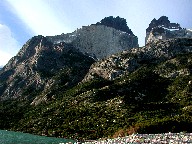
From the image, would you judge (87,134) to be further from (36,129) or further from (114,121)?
(36,129)

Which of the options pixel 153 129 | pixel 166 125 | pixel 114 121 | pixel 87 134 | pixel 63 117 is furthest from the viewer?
pixel 63 117

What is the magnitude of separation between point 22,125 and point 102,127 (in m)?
57.1

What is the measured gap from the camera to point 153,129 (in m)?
113

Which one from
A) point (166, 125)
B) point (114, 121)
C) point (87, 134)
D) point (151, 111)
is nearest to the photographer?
point (166, 125)

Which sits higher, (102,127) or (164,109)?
(164,109)

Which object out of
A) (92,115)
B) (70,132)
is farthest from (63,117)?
(70,132)

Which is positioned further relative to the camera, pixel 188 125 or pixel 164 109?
pixel 164 109

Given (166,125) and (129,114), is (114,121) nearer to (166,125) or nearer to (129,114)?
(129,114)

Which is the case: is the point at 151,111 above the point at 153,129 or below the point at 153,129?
above

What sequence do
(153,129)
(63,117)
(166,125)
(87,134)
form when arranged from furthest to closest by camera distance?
1. (63,117)
2. (87,134)
3. (166,125)
4. (153,129)

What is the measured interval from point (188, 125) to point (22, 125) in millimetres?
104733

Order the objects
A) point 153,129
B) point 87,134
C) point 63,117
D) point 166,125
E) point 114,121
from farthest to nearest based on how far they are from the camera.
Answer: point 63,117, point 114,121, point 87,134, point 166,125, point 153,129

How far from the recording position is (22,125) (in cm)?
19788

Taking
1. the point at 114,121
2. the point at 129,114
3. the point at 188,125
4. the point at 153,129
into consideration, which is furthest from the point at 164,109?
the point at 153,129
